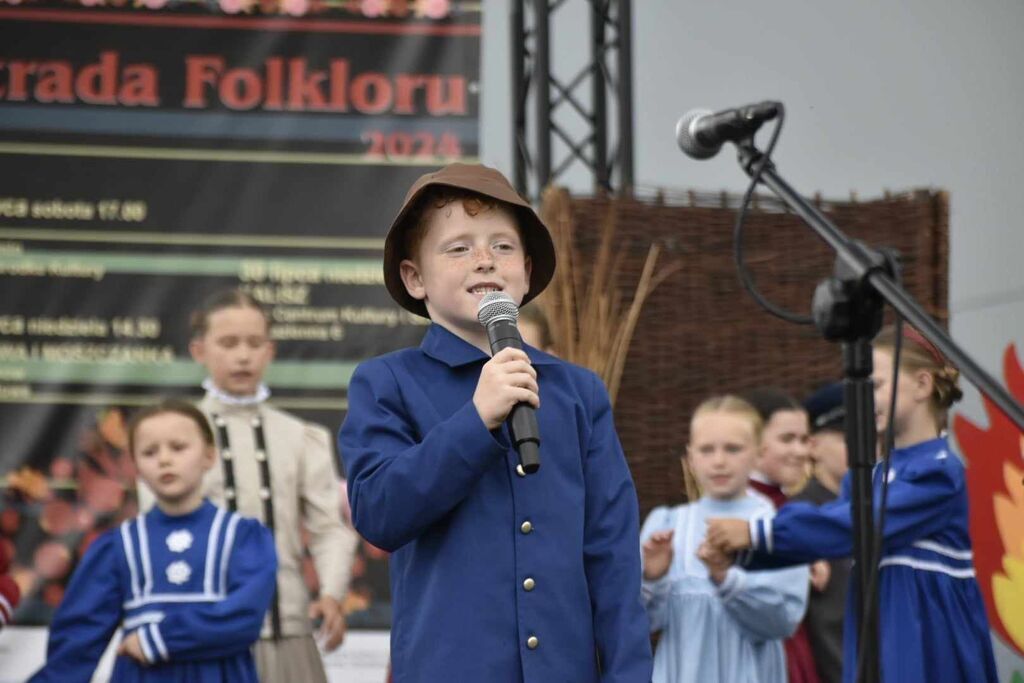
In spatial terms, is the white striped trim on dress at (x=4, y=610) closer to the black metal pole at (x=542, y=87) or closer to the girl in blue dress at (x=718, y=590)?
the girl in blue dress at (x=718, y=590)

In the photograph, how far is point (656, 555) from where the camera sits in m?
3.07

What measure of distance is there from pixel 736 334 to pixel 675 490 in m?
0.46

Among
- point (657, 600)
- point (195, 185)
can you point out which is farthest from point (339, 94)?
point (657, 600)

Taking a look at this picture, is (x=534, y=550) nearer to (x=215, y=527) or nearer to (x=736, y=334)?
(x=215, y=527)

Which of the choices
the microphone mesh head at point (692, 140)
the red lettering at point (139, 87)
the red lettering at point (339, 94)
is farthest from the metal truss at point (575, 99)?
the microphone mesh head at point (692, 140)

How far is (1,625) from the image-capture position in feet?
12.4

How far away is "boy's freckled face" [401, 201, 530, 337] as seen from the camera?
1.90 meters

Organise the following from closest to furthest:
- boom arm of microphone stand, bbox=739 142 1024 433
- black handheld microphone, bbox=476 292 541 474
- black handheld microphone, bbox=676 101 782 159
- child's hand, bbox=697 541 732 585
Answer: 1. boom arm of microphone stand, bbox=739 142 1024 433
2. black handheld microphone, bbox=476 292 541 474
3. black handheld microphone, bbox=676 101 782 159
4. child's hand, bbox=697 541 732 585

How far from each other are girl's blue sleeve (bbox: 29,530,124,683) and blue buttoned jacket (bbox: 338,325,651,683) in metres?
1.78

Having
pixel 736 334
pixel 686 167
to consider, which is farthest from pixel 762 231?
pixel 686 167

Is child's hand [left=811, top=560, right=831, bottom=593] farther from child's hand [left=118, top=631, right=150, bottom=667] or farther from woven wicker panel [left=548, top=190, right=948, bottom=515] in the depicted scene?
child's hand [left=118, top=631, right=150, bottom=667]

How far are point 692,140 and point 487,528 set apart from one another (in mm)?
715

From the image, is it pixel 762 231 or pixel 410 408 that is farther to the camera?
pixel 762 231

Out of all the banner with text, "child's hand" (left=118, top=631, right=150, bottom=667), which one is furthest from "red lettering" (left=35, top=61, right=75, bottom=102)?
"child's hand" (left=118, top=631, right=150, bottom=667)
